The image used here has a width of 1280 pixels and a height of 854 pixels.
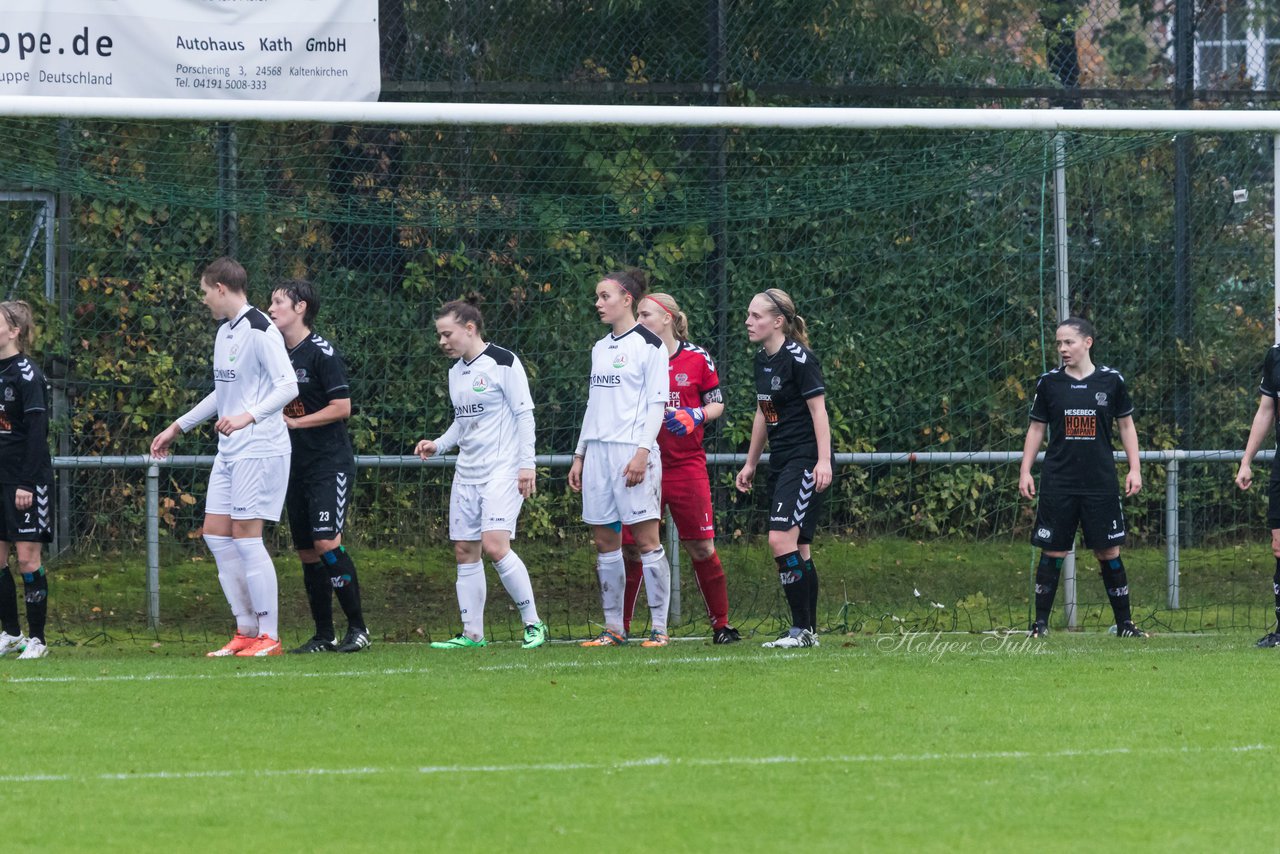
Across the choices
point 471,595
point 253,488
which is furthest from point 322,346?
point 471,595

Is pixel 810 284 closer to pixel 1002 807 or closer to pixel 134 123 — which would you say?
pixel 134 123

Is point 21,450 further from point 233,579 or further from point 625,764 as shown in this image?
point 625,764

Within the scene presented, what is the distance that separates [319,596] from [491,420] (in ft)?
4.54

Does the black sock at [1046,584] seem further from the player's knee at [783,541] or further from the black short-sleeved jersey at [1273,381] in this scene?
the player's knee at [783,541]

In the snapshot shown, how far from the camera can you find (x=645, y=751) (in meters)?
5.96

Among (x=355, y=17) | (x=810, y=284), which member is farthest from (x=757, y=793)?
(x=355, y=17)

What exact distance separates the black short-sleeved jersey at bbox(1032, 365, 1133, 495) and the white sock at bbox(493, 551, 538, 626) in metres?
3.10

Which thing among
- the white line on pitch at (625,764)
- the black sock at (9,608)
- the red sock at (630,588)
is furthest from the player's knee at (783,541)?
the black sock at (9,608)

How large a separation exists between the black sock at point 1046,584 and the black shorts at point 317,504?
4026 mm

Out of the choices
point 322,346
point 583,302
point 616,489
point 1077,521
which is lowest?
point 1077,521

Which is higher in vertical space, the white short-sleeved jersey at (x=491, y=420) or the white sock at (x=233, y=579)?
the white short-sleeved jersey at (x=491, y=420)

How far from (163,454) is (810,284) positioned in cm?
448

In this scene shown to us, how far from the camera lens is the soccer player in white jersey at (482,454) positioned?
929 centimetres

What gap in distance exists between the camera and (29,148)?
1019cm
